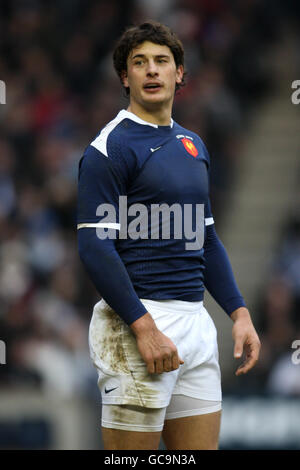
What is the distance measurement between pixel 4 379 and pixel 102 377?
13.6 ft

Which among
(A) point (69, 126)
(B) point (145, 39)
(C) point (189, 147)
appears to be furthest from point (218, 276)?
(A) point (69, 126)

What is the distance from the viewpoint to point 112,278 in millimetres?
2990

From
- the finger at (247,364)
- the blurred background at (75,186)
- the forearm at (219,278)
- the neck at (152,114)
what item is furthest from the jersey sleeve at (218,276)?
the blurred background at (75,186)

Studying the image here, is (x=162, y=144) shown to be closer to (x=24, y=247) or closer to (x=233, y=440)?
(x=233, y=440)

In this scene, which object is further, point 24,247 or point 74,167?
point 74,167

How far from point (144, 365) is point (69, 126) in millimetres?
7224

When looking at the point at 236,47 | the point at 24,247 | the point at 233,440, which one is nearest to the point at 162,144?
the point at 233,440

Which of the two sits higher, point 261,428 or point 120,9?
point 120,9

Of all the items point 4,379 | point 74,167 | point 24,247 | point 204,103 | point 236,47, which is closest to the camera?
point 4,379

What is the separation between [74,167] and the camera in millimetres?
9453

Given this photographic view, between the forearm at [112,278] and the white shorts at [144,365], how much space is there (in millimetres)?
144

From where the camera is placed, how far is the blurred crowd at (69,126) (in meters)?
8.05

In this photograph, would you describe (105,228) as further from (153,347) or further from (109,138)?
(153,347)

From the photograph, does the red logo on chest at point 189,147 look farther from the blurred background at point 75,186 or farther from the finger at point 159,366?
the blurred background at point 75,186
